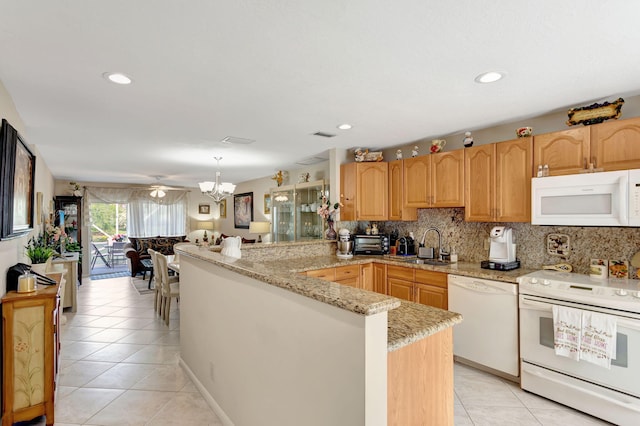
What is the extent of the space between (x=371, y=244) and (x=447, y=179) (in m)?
1.25

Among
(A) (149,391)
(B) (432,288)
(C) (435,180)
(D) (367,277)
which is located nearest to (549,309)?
(B) (432,288)

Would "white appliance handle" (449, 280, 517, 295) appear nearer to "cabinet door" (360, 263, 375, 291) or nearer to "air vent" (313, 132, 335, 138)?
"cabinet door" (360, 263, 375, 291)

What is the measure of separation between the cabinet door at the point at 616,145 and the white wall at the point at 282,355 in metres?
2.50

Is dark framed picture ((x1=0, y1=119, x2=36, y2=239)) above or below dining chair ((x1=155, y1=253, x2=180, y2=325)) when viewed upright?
above

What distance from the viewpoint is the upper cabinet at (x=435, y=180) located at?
139 inches

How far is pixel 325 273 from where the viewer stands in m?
3.65

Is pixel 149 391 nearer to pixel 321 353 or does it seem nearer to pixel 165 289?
pixel 165 289

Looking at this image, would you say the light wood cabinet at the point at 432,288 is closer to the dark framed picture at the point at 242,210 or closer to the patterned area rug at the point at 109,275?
the dark framed picture at the point at 242,210

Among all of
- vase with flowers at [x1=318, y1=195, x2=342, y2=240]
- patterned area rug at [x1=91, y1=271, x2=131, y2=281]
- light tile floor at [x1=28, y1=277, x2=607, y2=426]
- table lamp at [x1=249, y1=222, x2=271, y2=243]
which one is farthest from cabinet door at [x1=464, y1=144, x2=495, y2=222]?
patterned area rug at [x1=91, y1=271, x2=131, y2=281]

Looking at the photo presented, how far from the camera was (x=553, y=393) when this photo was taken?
2525mm

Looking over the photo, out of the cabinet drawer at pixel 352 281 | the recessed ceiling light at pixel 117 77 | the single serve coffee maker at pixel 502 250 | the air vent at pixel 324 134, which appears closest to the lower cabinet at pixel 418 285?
the cabinet drawer at pixel 352 281

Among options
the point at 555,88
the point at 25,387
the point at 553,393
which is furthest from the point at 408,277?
the point at 25,387

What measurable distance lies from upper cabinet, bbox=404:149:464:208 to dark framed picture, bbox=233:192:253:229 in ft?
16.9

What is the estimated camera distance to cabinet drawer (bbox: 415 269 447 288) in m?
3.29
